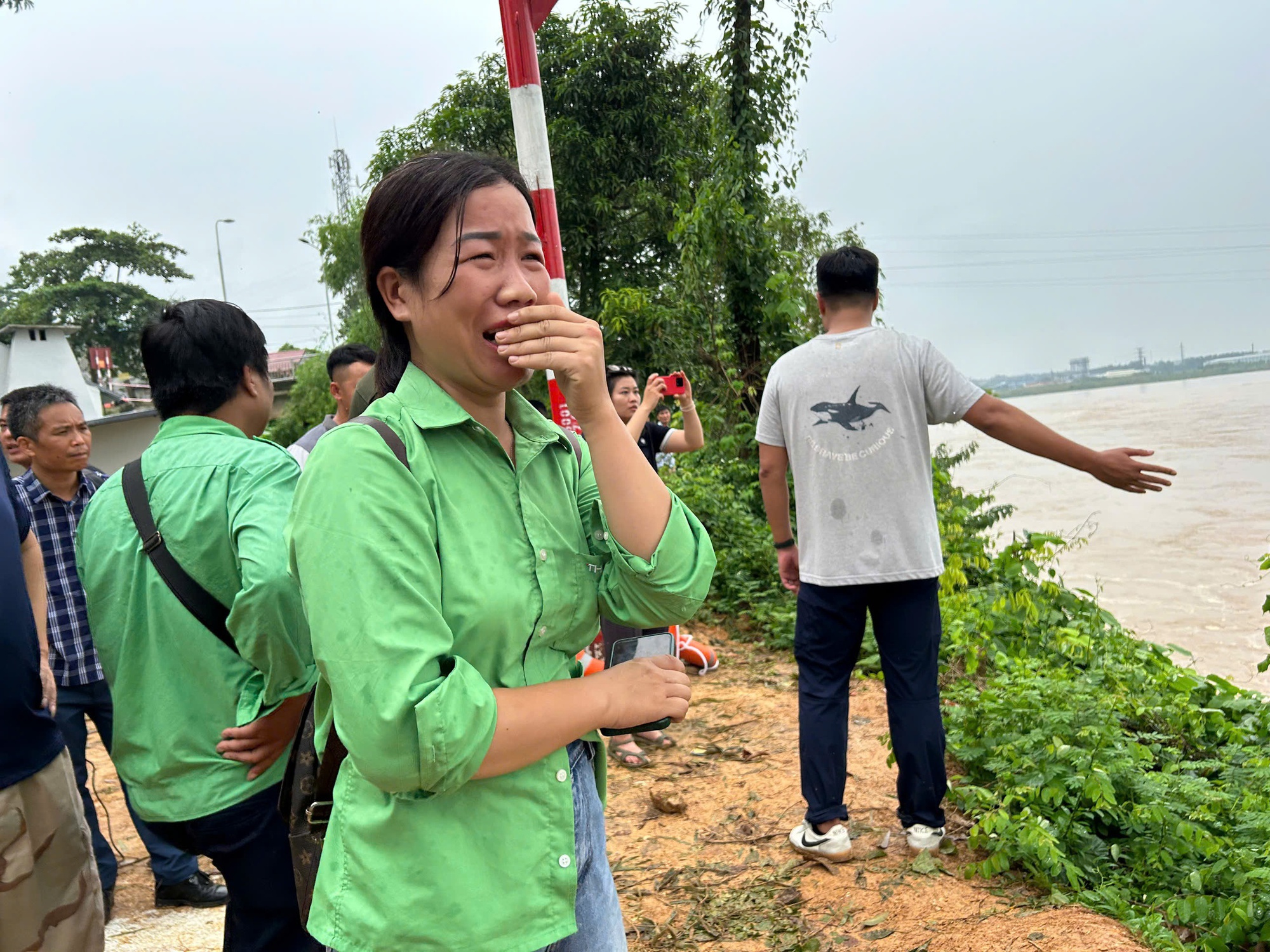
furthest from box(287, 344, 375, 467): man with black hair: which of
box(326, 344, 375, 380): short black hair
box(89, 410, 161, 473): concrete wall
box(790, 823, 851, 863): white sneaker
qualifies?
box(89, 410, 161, 473): concrete wall

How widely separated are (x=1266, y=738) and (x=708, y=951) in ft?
9.53

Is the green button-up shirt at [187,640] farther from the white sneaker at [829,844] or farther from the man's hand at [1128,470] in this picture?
the man's hand at [1128,470]

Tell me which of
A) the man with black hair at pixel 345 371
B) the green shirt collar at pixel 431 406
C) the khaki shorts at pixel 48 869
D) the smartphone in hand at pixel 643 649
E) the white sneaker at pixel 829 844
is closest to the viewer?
the green shirt collar at pixel 431 406

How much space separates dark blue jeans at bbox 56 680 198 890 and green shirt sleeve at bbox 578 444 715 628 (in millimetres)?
2995

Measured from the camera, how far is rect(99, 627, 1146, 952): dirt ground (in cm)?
289

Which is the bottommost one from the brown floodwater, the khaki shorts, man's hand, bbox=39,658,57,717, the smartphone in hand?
the brown floodwater

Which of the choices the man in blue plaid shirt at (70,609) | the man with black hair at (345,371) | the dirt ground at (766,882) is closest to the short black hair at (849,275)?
the dirt ground at (766,882)

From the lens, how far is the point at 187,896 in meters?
3.66

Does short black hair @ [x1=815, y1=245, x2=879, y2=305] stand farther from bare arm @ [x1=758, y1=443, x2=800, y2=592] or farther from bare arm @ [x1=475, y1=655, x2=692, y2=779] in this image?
bare arm @ [x1=475, y1=655, x2=692, y2=779]

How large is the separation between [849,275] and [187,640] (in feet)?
8.22

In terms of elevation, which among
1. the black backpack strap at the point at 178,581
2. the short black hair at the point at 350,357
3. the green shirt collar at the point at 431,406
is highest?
the short black hair at the point at 350,357

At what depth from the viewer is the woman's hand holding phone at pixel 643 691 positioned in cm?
127

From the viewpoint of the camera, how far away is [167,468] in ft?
6.65

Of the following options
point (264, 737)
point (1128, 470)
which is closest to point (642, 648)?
point (264, 737)
